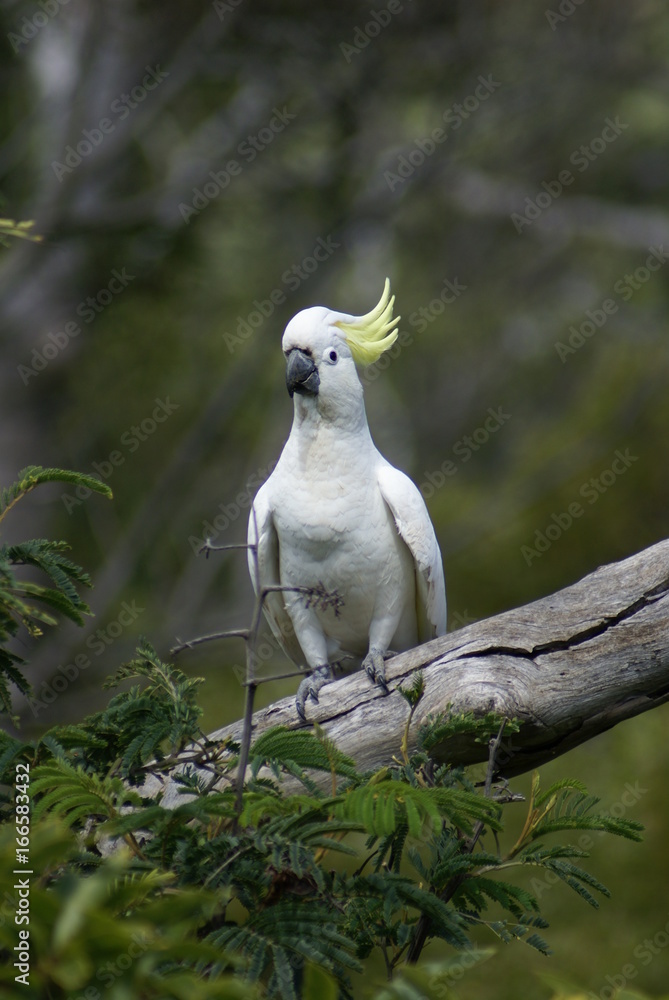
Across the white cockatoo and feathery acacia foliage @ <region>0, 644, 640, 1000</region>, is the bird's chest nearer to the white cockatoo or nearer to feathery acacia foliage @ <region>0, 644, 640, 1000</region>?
the white cockatoo

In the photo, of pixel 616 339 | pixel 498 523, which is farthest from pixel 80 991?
pixel 616 339

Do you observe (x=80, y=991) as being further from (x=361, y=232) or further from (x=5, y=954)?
(x=361, y=232)

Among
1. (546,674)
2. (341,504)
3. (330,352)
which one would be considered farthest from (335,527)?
(546,674)

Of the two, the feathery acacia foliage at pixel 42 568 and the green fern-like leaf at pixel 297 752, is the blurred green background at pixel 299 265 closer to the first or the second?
the green fern-like leaf at pixel 297 752

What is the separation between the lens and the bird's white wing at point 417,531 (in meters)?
2.58

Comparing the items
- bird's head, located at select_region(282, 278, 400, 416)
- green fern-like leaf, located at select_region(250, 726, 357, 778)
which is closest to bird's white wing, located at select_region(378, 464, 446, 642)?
bird's head, located at select_region(282, 278, 400, 416)

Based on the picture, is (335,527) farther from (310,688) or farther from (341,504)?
(310,688)

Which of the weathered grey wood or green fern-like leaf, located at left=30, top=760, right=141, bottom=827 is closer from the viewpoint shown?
green fern-like leaf, located at left=30, top=760, right=141, bottom=827

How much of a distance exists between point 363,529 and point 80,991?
1.70 m

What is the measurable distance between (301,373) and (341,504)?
1.20 ft

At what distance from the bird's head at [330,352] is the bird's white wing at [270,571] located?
32cm

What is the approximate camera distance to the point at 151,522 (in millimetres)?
5375

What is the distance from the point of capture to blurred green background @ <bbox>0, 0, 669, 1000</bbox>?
15.9ft

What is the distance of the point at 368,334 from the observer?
2.63 metres
